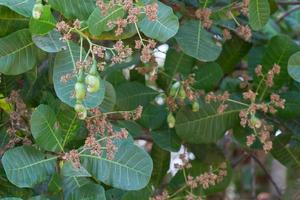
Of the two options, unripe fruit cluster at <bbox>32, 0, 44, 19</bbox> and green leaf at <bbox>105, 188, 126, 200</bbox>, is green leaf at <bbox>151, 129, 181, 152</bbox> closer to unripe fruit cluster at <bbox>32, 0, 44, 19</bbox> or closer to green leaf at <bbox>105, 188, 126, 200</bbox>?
green leaf at <bbox>105, 188, 126, 200</bbox>

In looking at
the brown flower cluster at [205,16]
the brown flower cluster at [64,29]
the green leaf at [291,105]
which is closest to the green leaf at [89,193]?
the brown flower cluster at [64,29]

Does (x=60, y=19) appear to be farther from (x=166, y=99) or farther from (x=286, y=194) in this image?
(x=286, y=194)

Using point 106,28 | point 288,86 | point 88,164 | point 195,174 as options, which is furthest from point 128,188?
point 288,86

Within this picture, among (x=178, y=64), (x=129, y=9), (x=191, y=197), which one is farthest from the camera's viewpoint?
(x=178, y=64)

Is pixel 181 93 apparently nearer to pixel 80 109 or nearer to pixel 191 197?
pixel 191 197

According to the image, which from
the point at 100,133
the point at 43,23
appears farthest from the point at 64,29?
the point at 100,133

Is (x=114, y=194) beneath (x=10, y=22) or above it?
beneath
